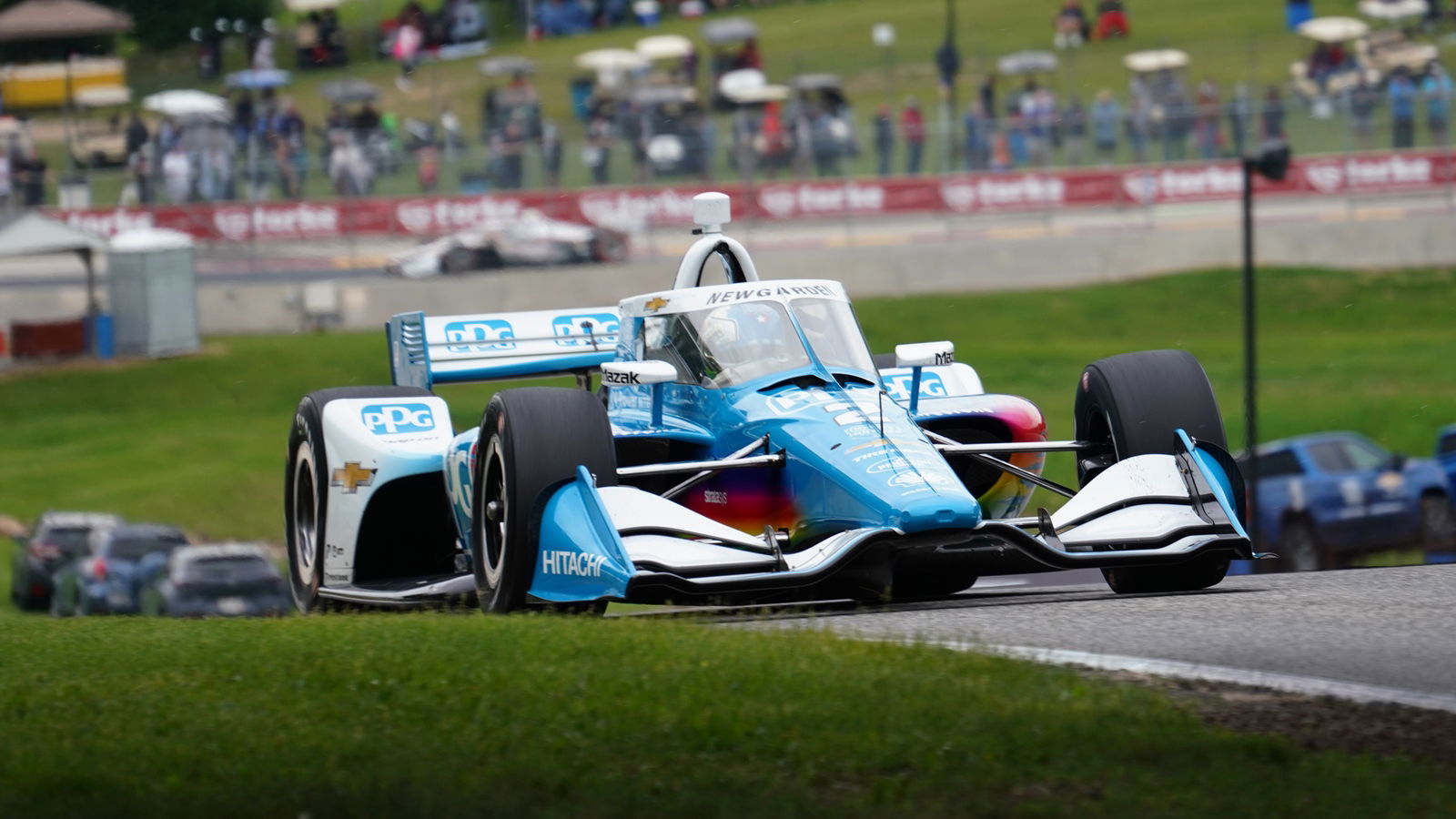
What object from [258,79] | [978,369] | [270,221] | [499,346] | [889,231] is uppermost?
[258,79]

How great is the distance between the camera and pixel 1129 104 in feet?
101

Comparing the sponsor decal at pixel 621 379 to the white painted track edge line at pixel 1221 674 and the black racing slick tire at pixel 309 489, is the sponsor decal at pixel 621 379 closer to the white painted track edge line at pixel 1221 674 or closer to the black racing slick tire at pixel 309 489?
the black racing slick tire at pixel 309 489

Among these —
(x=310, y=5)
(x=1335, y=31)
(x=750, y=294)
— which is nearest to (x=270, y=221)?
(x=310, y=5)

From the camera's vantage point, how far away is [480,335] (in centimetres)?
1169

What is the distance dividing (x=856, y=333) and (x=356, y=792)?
4937 millimetres

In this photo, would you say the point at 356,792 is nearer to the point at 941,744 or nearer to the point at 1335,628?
the point at 941,744

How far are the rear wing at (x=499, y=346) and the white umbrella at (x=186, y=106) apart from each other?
73.7ft

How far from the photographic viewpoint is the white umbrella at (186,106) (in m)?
32.8

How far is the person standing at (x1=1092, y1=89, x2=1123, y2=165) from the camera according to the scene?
101ft

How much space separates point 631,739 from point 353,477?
210 inches

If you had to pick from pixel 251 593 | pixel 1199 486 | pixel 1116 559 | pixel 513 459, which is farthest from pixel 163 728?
pixel 251 593

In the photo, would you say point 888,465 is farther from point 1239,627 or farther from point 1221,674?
point 1221,674

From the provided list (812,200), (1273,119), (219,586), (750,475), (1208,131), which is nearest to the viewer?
(750,475)

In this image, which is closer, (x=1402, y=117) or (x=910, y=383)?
(x=910, y=383)
